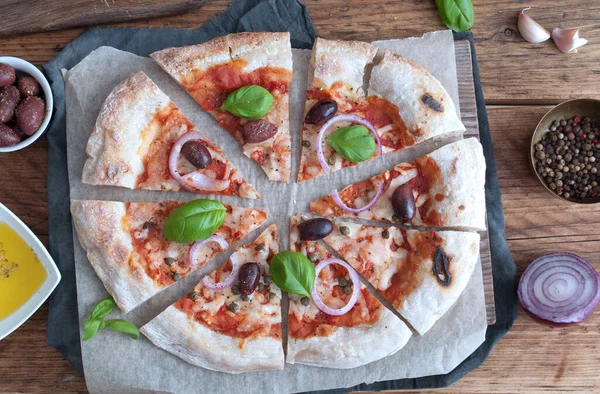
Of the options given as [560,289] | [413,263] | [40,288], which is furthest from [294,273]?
[560,289]

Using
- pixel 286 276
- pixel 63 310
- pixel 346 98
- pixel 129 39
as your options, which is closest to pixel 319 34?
pixel 346 98

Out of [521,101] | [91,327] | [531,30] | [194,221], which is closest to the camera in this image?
[194,221]

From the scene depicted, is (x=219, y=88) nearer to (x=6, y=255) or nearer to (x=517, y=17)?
(x=6, y=255)

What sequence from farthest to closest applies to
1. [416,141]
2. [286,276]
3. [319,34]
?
[319,34]
[416,141]
[286,276]

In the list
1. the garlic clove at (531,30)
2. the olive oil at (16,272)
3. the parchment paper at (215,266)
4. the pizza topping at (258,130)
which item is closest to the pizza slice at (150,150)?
the parchment paper at (215,266)

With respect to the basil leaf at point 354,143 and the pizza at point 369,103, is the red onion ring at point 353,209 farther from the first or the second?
the basil leaf at point 354,143

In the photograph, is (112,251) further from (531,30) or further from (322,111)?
(531,30)
